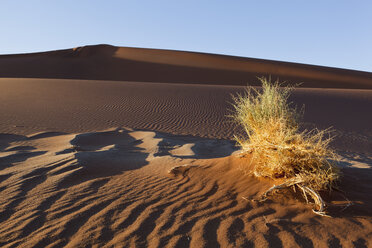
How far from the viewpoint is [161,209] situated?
3.37 meters

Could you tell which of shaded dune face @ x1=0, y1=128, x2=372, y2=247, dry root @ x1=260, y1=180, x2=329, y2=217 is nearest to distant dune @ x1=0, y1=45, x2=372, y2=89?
shaded dune face @ x1=0, y1=128, x2=372, y2=247

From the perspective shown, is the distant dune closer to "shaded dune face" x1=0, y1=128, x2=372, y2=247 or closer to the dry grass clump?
"shaded dune face" x1=0, y1=128, x2=372, y2=247

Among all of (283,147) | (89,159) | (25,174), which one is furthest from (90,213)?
(283,147)

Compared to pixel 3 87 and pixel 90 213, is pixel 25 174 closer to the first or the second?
pixel 90 213

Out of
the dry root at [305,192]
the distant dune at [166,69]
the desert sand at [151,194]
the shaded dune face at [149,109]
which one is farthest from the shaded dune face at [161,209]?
the distant dune at [166,69]

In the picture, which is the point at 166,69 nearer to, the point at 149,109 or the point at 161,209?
the point at 149,109

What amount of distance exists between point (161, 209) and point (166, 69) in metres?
35.8

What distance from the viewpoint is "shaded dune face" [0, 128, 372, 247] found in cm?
281

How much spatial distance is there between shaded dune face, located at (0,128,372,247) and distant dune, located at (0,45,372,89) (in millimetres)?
29593

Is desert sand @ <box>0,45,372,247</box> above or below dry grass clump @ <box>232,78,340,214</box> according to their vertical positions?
below

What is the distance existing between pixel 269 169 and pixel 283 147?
1.38ft

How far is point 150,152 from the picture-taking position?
276 inches

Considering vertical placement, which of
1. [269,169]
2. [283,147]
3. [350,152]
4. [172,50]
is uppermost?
[172,50]

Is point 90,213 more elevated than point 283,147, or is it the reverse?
point 283,147
